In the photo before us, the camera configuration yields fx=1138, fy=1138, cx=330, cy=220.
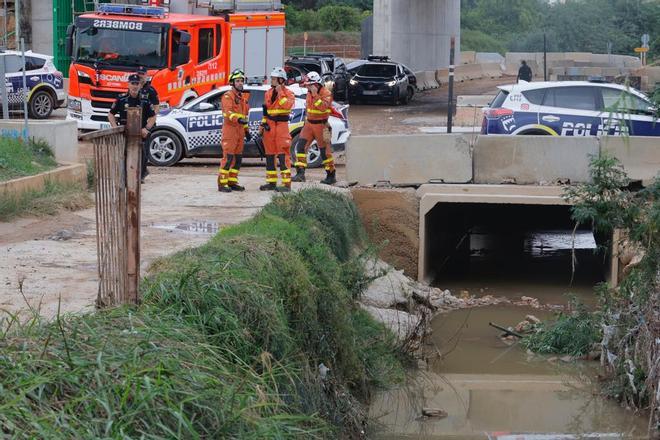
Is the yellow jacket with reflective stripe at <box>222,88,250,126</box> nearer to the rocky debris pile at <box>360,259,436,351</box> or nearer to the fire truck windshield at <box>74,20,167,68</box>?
the rocky debris pile at <box>360,259,436,351</box>

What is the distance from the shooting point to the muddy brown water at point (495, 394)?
9484 millimetres

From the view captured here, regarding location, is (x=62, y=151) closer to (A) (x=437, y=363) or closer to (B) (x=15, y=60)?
(A) (x=437, y=363)

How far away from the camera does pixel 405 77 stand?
37844mm

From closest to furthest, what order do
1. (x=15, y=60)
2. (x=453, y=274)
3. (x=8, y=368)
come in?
1. (x=8, y=368)
2. (x=453, y=274)
3. (x=15, y=60)

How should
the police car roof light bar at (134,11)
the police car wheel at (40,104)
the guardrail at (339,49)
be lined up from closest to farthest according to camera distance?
the police car roof light bar at (134,11), the police car wheel at (40,104), the guardrail at (339,49)

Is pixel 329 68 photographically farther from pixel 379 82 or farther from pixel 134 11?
Answer: pixel 134 11

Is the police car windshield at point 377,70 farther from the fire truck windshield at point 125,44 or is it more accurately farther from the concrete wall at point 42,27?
the fire truck windshield at point 125,44

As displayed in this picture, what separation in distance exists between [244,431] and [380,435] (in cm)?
345

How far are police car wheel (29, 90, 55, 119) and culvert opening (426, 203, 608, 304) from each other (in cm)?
1130

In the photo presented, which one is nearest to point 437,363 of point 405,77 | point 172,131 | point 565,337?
point 565,337

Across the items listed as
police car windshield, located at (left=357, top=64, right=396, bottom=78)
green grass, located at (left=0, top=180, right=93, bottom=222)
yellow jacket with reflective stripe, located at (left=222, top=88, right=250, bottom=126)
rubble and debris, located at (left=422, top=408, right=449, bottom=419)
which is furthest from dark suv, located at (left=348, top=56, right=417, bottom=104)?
rubble and debris, located at (left=422, top=408, right=449, bottom=419)

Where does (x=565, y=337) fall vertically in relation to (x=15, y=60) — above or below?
below

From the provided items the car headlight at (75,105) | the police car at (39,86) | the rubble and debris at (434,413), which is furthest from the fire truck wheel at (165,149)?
the rubble and debris at (434,413)

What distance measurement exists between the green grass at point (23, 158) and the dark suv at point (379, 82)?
21.3 metres
